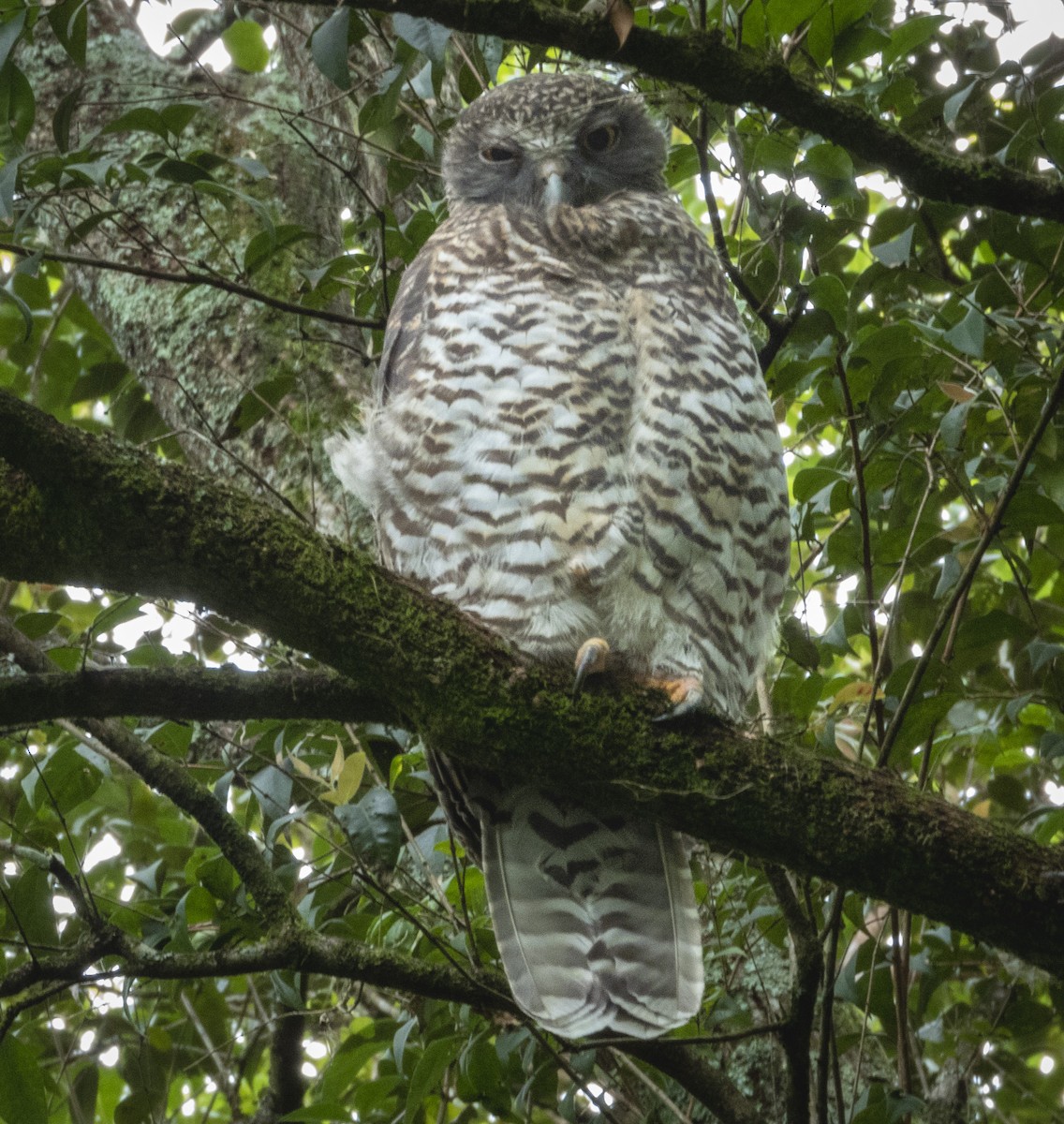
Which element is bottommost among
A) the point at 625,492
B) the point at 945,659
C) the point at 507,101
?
the point at 945,659

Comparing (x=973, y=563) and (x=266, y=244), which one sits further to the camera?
(x=266, y=244)

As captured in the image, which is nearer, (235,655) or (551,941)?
(551,941)

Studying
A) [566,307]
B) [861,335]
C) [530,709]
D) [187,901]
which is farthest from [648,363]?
[187,901]

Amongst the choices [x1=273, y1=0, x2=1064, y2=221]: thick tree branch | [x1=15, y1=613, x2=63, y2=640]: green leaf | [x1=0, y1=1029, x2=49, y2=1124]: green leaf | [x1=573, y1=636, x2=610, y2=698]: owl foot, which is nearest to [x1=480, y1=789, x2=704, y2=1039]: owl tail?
[x1=573, y1=636, x2=610, y2=698]: owl foot

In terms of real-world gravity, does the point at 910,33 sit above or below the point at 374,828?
above

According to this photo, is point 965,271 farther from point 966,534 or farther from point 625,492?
point 625,492

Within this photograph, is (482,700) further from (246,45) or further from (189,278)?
(246,45)

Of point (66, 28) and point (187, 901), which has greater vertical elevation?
point (66, 28)

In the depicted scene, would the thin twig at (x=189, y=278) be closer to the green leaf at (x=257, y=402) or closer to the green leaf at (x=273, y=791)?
the green leaf at (x=257, y=402)

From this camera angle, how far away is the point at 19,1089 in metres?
2.42

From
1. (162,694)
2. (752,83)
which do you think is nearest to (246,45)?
(752,83)

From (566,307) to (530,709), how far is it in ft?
3.59

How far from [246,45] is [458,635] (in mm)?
2756

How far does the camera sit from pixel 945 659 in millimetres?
2910
